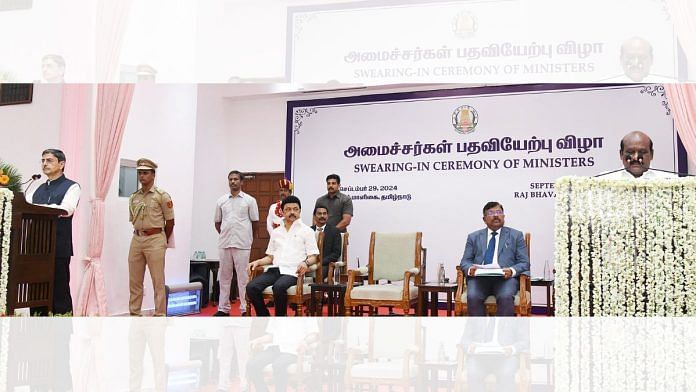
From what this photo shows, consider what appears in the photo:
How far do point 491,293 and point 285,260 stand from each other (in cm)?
157

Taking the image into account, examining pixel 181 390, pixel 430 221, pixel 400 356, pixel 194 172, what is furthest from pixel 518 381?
pixel 194 172

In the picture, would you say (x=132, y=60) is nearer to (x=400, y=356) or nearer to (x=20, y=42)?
(x=20, y=42)

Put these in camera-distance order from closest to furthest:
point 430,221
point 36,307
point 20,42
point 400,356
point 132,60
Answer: point 400,356, point 36,307, point 20,42, point 132,60, point 430,221

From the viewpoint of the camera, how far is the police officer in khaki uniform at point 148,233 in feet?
18.1

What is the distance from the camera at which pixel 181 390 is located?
3146mm

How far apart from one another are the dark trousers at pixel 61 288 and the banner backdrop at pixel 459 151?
11.9ft

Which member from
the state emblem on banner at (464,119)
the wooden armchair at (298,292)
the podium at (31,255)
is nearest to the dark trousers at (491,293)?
the wooden armchair at (298,292)

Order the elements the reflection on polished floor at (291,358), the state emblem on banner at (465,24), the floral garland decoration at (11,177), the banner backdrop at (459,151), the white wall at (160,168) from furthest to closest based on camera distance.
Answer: the banner backdrop at (459,151), the white wall at (160,168), the state emblem on banner at (465,24), the floral garland decoration at (11,177), the reflection on polished floor at (291,358)

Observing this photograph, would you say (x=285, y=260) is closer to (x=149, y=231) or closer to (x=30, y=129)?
(x=149, y=231)

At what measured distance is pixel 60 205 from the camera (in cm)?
416

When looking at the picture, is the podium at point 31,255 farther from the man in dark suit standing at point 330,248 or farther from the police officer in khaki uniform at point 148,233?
the man in dark suit standing at point 330,248

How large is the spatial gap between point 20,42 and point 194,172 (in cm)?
254

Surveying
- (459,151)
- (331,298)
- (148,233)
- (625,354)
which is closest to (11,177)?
(148,233)

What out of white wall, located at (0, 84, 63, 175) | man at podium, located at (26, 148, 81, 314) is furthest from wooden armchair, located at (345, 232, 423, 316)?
white wall, located at (0, 84, 63, 175)
